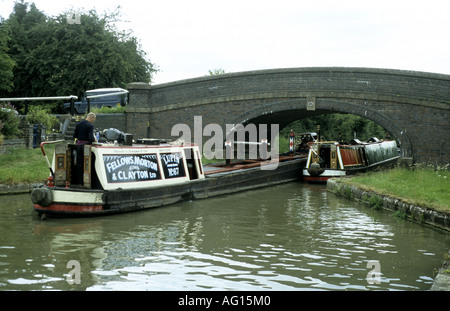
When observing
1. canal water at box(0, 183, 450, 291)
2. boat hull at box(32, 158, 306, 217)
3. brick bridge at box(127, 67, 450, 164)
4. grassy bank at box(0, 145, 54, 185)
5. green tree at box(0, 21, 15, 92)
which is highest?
green tree at box(0, 21, 15, 92)

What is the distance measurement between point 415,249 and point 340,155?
9374 millimetres

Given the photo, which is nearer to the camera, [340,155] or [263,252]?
[263,252]

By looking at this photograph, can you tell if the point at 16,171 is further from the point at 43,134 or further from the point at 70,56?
the point at 70,56

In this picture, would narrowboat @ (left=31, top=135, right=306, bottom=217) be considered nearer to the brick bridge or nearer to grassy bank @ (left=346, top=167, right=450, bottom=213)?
grassy bank @ (left=346, top=167, right=450, bottom=213)

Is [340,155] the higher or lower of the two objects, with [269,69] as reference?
lower

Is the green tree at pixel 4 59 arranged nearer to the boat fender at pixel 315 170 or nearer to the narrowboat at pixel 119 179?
the narrowboat at pixel 119 179

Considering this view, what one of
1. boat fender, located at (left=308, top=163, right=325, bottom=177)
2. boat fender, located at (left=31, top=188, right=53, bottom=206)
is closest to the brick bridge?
boat fender, located at (left=308, top=163, right=325, bottom=177)

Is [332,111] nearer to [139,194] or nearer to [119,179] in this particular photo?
[139,194]

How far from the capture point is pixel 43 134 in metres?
15.6

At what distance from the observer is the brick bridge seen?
16.6m

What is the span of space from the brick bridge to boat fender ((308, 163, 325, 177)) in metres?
3.02

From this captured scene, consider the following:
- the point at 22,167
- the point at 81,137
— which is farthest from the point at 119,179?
the point at 22,167
